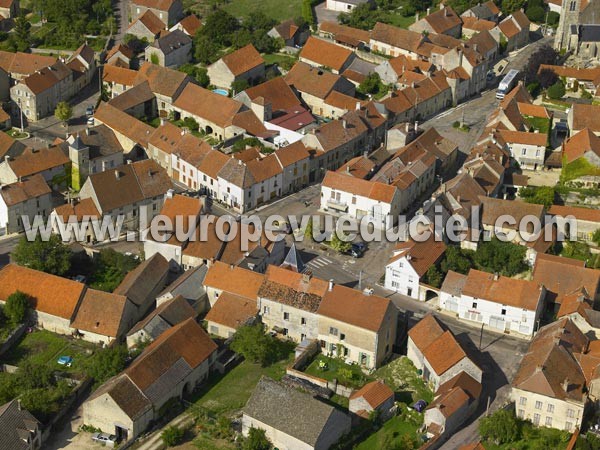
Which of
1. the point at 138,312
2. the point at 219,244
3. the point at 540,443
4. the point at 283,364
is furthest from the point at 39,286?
the point at 540,443

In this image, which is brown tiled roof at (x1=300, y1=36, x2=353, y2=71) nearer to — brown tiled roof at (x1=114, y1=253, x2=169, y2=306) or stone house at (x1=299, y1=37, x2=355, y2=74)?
stone house at (x1=299, y1=37, x2=355, y2=74)

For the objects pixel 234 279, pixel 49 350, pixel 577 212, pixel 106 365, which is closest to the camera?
pixel 106 365

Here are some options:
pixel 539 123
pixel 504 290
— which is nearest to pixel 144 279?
pixel 504 290

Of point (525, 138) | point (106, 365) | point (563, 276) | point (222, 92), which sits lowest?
point (106, 365)

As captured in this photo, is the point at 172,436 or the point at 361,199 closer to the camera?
the point at 172,436

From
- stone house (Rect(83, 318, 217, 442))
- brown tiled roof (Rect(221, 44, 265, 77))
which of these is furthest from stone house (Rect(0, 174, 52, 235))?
brown tiled roof (Rect(221, 44, 265, 77))

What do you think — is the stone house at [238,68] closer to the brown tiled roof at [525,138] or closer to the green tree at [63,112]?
the green tree at [63,112]

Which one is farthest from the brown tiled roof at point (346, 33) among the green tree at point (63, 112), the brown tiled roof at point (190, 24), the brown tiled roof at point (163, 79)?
the green tree at point (63, 112)

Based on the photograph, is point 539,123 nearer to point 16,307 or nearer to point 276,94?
point 276,94
